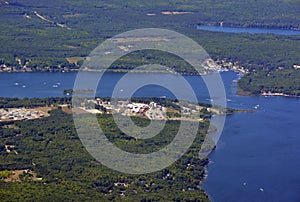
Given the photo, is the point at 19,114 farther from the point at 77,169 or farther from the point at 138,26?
the point at 138,26

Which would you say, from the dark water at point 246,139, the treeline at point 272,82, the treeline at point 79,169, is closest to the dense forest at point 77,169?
the treeline at point 79,169

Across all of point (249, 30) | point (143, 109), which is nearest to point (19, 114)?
point (143, 109)

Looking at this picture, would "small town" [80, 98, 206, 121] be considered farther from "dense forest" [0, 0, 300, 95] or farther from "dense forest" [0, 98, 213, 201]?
"dense forest" [0, 0, 300, 95]

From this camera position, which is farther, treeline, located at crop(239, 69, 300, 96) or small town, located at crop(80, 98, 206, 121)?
treeline, located at crop(239, 69, 300, 96)

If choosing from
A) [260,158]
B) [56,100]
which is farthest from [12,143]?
[260,158]

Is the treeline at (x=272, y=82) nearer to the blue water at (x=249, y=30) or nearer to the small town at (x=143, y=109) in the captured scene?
the small town at (x=143, y=109)

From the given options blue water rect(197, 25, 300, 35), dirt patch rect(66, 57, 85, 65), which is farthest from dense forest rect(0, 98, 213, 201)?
blue water rect(197, 25, 300, 35)

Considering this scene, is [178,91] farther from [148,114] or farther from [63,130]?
[63,130]
